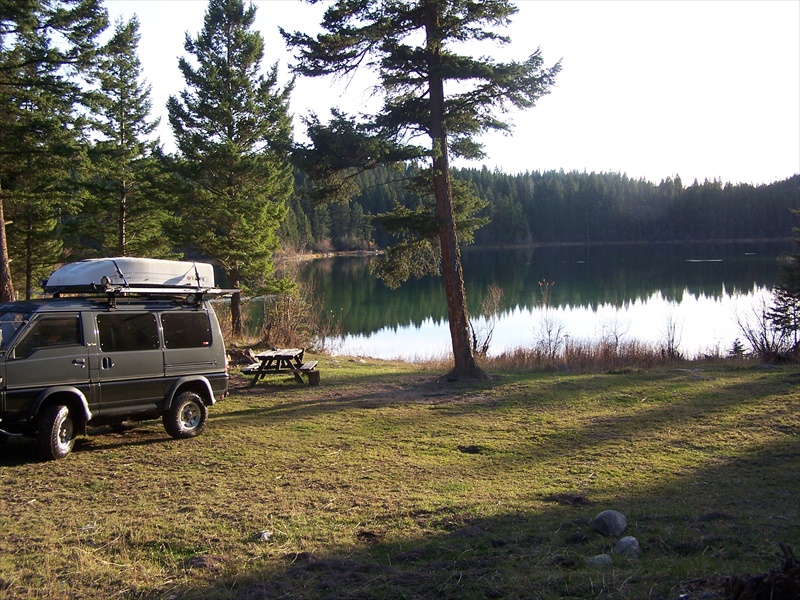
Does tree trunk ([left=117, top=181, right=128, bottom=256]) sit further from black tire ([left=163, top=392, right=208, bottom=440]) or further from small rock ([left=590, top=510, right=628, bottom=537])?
small rock ([left=590, top=510, right=628, bottom=537])

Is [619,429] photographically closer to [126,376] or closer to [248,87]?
[126,376]

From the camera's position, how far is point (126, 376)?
946 cm

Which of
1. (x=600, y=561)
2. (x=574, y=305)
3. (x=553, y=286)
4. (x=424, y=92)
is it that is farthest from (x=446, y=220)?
(x=553, y=286)

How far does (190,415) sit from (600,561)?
7.21 m

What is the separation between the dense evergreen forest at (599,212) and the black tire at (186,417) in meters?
89.8

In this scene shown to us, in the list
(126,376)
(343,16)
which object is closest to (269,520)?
(126,376)

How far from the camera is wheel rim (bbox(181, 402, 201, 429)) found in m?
10.3

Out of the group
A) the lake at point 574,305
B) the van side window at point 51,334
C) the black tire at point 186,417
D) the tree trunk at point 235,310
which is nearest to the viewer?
the van side window at point 51,334

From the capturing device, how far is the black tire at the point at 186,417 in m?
10.1

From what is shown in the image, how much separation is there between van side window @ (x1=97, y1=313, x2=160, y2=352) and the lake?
15.3 meters

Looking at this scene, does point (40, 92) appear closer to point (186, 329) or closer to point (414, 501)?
point (186, 329)

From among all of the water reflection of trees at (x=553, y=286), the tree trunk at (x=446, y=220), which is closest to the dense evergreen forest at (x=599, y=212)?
the water reflection of trees at (x=553, y=286)

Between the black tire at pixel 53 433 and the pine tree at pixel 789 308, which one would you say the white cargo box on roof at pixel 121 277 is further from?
the pine tree at pixel 789 308

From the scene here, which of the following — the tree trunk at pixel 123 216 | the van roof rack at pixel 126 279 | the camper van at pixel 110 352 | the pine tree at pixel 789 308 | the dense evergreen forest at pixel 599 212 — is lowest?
the pine tree at pixel 789 308
